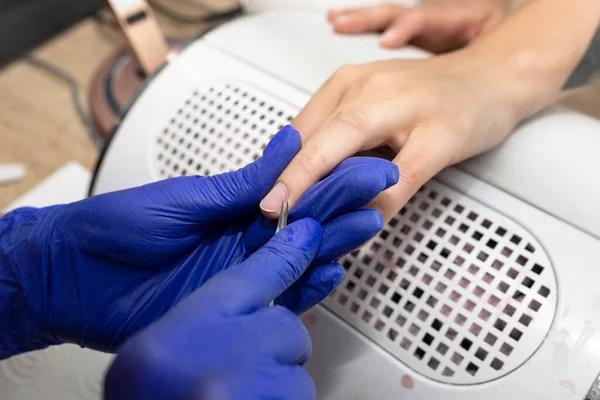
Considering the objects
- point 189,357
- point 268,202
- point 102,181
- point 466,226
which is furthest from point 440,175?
point 102,181

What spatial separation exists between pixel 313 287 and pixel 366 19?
47 cm

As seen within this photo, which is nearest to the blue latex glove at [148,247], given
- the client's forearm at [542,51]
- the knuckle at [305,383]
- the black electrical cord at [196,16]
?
the knuckle at [305,383]

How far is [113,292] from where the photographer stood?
0.51m

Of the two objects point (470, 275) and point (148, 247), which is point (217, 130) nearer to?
point (148, 247)

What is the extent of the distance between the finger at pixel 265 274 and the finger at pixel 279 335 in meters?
0.01

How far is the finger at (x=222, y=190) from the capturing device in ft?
1.56

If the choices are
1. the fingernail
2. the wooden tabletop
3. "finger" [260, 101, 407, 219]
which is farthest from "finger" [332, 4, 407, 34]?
the wooden tabletop

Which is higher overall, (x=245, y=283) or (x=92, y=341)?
(x=245, y=283)

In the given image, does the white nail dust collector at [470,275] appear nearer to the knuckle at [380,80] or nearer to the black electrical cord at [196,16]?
the knuckle at [380,80]

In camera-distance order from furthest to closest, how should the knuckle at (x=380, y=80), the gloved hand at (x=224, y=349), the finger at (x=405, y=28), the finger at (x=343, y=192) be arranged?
1. the finger at (x=405, y=28)
2. the knuckle at (x=380, y=80)
3. the finger at (x=343, y=192)
4. the gloved hand at (x=224, y=349)

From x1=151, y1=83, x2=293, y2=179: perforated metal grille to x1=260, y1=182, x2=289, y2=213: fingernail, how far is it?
15cm

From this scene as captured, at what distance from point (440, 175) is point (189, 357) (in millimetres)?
362

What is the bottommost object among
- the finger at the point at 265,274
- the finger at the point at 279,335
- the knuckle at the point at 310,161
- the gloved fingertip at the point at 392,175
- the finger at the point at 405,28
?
the finger at the point at 279,335

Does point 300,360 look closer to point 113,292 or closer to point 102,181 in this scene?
point 113,292
